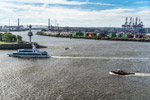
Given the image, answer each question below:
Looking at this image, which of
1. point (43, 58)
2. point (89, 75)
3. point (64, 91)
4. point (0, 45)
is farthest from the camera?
point (0, 45)

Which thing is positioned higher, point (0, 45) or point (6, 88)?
point (0, 45)

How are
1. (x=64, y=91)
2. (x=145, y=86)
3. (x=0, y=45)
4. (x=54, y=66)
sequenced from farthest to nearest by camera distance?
(x=0, y=45), (x=54, y=66), (x=145, y=86), (x=64, y=91)

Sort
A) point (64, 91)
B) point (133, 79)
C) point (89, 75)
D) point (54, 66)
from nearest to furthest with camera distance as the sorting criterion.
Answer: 1. point (64, 91)
2. point (133, 79)
3. point (89, 75)
4. point (54, 66)

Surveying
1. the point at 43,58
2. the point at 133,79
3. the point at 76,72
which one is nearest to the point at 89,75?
the point at 76,72

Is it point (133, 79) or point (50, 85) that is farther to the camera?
point (133, 79)

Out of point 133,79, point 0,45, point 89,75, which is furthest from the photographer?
point 0,45

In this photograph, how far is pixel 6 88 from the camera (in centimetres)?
1076

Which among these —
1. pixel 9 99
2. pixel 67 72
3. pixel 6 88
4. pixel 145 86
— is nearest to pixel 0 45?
pixel 67 72

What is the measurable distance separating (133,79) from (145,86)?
1.32m

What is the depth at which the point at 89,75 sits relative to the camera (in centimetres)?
1322

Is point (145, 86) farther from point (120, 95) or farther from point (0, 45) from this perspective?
point (0, 45)

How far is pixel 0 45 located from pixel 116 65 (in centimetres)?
1558

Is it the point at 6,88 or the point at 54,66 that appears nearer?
the point at 6,88

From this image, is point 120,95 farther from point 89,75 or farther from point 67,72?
point 67,72
